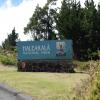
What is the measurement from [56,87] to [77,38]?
128ft

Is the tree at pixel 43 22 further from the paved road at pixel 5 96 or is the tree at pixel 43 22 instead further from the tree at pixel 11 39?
the paved road at pixel 5 96

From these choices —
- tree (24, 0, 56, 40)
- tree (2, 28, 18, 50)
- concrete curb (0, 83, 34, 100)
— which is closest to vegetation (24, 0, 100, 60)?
tree (24, 0, 56, 40)

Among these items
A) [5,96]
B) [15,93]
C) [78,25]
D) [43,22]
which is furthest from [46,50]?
[43,22]

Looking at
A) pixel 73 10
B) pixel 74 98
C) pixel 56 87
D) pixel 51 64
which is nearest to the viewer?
pixel 74 98

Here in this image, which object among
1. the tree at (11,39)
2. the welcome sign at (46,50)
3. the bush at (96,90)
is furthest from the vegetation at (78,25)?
the bush at (96,90)

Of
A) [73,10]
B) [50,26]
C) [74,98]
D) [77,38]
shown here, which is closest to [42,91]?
[74,98]

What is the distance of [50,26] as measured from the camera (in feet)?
215

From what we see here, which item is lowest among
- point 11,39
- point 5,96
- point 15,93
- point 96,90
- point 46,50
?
point 5,96

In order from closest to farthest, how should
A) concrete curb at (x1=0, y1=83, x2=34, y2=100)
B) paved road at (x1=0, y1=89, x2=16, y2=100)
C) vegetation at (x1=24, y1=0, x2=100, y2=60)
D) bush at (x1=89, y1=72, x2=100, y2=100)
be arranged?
bush at (x1=89, y1=72, x2=100, y2=100)
concrete curb at (x1=0, y1=83, x2=34, y2=100)
paved road at (x1=0, y1=89, x2=16, y2=100)
vegetation at (x1=24, y1=0, x2=100, y2=60)

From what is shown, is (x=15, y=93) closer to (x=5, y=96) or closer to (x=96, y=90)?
(x=5, y=96)

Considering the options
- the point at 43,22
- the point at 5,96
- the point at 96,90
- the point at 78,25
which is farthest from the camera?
the point at 43,22

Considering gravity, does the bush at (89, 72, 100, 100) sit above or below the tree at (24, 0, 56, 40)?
below

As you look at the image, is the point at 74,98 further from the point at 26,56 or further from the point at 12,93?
the point at 26,56

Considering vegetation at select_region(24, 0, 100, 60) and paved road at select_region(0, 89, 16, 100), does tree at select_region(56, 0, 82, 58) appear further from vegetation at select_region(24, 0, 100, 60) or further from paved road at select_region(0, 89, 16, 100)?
paved road at select_region(0, 89, 16, 100)
